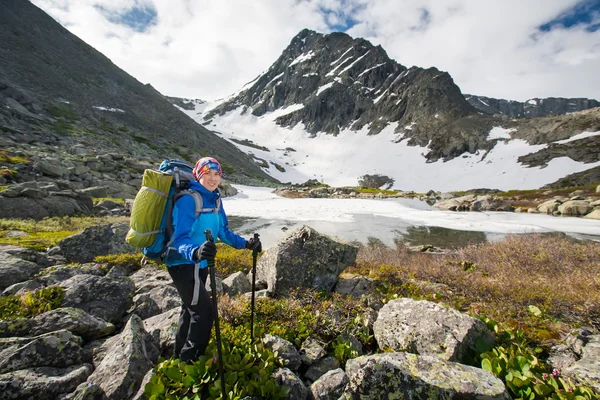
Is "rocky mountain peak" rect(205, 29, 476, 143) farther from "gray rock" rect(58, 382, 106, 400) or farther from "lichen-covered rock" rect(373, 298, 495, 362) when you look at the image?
"gray rock" rect(58, 382, 106, 400)

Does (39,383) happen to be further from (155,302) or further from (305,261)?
(305,261)

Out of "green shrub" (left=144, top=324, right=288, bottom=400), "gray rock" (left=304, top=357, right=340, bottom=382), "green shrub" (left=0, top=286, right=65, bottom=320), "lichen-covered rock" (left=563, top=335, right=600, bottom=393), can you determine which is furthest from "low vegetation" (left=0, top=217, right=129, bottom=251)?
"lichen-covered rock" (left=563, top=335, right=600, bottom=393)

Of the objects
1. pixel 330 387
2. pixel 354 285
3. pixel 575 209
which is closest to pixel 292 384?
pixel 330 387

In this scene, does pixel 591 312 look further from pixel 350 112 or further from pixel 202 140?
pixel 350 112

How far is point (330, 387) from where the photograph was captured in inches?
131

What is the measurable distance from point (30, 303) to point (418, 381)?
21.4 ft

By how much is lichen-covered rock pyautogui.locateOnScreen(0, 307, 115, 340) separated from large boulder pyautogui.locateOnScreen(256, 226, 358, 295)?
355 cm

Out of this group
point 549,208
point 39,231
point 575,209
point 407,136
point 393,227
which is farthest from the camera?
point 407,136

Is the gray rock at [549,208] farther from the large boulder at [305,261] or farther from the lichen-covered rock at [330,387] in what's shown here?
the lichen-covered rock at [330,387]

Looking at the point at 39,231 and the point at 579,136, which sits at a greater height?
the point at 579,136

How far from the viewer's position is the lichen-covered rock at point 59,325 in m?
3.79

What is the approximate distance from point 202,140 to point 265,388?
312ft

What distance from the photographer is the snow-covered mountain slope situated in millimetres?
84581

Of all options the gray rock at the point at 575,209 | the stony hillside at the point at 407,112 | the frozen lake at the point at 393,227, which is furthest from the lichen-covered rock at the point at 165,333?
the stony hillside at the point at 407,112
